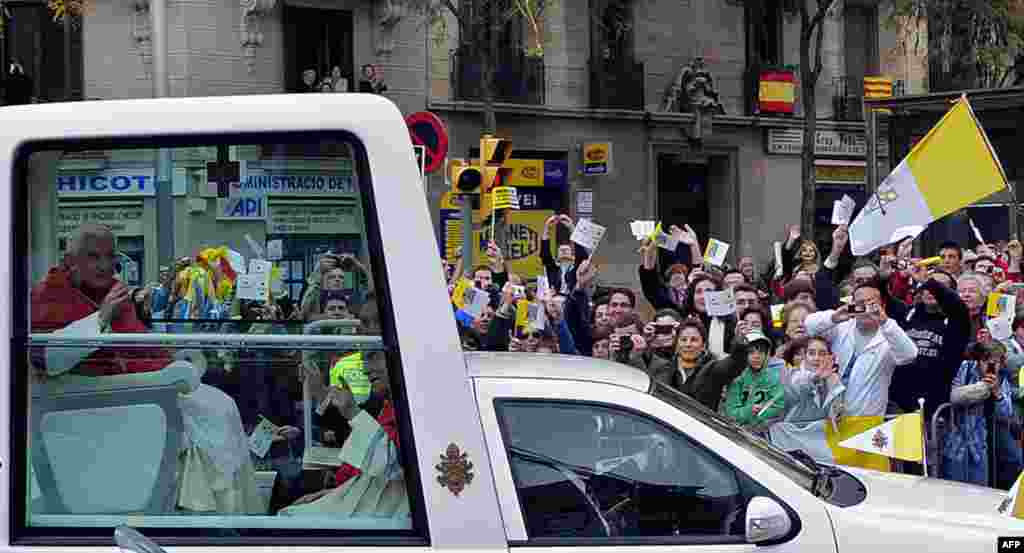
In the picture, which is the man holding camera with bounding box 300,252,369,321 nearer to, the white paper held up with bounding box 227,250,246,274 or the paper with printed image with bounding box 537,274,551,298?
the white paper held up with bounding box 227,250,246,274

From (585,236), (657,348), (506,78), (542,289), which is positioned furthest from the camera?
(506,78)

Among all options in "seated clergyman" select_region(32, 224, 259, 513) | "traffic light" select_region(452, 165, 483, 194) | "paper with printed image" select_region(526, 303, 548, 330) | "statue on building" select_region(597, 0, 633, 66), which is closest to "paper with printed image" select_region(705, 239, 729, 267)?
"traffic light" select_region(452, 165, 483, 194)

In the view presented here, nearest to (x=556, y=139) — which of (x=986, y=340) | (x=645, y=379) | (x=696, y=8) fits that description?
(x=696, y=8)

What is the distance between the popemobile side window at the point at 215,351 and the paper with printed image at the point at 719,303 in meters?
5.87

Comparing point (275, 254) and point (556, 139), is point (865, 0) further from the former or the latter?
point (275, 254)

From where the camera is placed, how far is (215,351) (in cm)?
516

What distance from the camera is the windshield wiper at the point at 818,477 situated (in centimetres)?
545

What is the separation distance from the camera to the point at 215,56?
25.6 m

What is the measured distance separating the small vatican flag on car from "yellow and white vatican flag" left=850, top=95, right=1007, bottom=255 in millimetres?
1428

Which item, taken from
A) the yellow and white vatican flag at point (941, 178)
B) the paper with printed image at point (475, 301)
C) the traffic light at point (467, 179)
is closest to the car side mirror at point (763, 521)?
the yellow and white vatican flag at point (941, 178)

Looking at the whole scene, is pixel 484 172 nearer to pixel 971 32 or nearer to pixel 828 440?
pixel 828 440

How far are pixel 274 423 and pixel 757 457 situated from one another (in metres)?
1.63

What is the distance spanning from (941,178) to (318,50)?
18.5m

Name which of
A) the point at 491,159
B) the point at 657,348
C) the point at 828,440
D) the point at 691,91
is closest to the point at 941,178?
the point at 828,440
